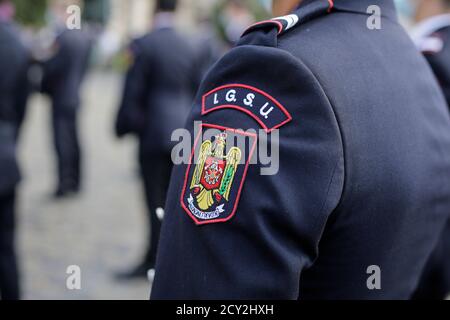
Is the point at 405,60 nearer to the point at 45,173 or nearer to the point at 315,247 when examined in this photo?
the point at 315,247

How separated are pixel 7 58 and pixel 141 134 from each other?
135cm

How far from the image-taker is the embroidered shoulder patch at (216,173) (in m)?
1.27

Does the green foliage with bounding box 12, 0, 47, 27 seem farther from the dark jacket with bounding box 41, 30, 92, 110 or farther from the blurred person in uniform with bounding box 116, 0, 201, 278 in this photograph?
the blurred person in uniform with bounding box 116, 0, 201, 278

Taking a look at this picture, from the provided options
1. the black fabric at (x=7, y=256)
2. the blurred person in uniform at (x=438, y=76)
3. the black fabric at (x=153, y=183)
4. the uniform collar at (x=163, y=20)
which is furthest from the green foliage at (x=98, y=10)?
the blurred person in uniform at (x=438, y=76)

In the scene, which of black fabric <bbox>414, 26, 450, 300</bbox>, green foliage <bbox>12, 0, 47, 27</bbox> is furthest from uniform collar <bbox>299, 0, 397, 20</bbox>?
green foliage <bbox>12, 0, 47, 27</bbox>

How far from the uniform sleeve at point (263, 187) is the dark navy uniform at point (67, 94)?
19.0 ft

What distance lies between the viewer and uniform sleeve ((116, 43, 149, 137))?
4777mm

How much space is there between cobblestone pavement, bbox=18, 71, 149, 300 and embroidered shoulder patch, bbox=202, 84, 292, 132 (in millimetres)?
3233

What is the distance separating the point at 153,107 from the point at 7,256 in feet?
5.37

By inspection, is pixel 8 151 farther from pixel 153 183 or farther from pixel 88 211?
pixel 88 211

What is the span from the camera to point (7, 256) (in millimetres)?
3738
